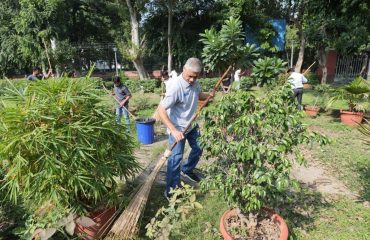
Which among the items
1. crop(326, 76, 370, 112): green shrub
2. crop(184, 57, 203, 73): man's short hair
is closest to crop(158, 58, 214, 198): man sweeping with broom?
crop(184, 57, 203, 73): man's short hair

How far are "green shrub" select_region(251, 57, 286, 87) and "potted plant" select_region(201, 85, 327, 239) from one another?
26 centimetres

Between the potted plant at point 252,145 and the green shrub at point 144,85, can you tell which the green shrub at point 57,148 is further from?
the green shrub at point 144,85

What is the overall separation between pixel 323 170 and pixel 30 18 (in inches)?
723

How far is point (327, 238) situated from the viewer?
3078 millimetres

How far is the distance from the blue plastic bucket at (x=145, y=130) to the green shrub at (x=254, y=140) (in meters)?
3.61

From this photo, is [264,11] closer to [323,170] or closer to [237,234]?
[323,170]

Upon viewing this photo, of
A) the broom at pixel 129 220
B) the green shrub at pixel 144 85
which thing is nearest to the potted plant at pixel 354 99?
the broom at pixel 129 220

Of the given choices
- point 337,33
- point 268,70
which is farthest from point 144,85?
point 268,70

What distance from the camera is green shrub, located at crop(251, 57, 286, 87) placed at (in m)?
2.67

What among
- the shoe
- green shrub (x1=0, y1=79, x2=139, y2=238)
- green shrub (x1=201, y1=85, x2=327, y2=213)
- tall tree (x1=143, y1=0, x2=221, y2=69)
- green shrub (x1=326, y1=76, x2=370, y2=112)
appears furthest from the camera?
tall tree (x1=143, y1=0, x2=221, y2=69)

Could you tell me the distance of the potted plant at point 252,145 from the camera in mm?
2348

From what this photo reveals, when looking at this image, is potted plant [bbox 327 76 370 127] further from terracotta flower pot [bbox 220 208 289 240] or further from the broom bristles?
the broom bristles

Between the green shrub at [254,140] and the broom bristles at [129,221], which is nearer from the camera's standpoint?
the green shrub at [254,140]

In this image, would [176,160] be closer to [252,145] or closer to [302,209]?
[252,145]
